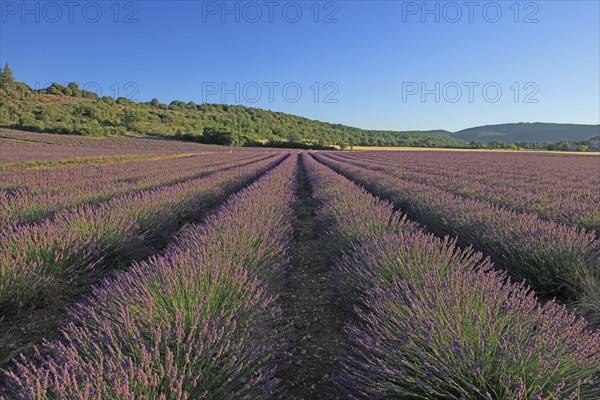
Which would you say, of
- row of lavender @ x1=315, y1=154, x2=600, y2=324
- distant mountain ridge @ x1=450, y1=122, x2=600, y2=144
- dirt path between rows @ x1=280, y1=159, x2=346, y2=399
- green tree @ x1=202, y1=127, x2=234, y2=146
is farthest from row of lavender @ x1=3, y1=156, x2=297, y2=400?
distant mountain ridge @ x1=450, y1=122, x2=600, y2=144

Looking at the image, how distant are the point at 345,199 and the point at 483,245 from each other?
2159 millimetres

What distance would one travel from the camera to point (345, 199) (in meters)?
5.21

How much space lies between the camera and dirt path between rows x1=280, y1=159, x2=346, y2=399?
1894 millimetres

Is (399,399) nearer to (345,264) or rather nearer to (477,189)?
(345,264)

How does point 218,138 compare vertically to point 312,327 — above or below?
above

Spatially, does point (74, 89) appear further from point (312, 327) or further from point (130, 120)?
point (312, 327)

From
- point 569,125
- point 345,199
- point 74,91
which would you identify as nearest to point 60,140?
point 345,199

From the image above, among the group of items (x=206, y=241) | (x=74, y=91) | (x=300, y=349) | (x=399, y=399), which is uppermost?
(x=74, y=91)

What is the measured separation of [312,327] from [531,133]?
164 meters

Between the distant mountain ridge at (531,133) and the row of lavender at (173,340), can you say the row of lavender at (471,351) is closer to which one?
the row of lavender at (173,340)

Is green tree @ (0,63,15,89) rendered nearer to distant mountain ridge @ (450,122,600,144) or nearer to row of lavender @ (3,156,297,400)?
row of lavender @ (3,156,297,400)

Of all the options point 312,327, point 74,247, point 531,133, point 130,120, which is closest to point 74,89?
point 130,120

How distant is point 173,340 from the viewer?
155 centimetres

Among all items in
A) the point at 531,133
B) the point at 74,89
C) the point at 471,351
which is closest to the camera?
the point at 471,351
